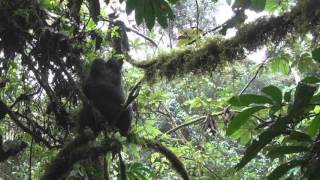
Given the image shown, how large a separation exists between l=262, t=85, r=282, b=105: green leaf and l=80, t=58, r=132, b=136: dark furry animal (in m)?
1.33

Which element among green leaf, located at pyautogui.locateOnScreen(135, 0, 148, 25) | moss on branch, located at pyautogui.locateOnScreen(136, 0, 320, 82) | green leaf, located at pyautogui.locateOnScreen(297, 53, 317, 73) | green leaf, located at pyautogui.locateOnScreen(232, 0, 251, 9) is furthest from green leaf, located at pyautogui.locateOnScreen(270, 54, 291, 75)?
green leaf, located at pyautogui.locateOnScreen(135, 0, 148, 25)

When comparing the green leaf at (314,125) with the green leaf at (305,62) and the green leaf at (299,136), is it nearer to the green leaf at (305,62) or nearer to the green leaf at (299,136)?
the green leaf at (299,136)

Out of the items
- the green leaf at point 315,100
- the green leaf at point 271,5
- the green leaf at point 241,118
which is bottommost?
the green leaf at point 315,100

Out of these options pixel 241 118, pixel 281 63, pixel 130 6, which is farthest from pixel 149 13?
pixel 281 63

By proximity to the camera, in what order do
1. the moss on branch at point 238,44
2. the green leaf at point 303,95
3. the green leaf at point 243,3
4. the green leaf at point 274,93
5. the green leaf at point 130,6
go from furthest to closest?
the moss on branch at point 238,44 → the green leaf at point 243,3 → the green leaf at point 130,6 → the green leaf at point 274,93 → the green leaf at point 303,95

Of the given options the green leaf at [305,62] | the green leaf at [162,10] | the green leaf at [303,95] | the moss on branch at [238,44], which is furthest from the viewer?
the green leaf at [305,62]

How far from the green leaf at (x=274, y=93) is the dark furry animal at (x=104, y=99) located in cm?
133

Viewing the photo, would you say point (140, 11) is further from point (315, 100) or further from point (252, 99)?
point (315, 100)

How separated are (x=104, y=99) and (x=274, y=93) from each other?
145 cm

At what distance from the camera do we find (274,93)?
1.34 meters

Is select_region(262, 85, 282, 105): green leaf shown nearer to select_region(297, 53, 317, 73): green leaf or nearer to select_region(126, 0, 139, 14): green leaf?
select_region(126, 0, 139, 14): green leaf

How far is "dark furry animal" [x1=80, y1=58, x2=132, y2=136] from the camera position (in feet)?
8.55

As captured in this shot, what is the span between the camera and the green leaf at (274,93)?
A: 4.34 ft

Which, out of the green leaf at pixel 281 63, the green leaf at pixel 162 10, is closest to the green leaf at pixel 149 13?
the green leaf at pixel 162 10
